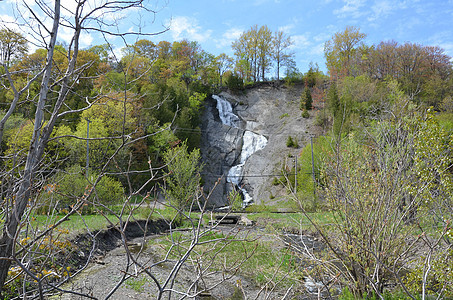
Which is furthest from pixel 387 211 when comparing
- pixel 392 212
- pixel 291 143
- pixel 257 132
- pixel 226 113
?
pixel 226 113

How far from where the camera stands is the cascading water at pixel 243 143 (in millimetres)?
33844

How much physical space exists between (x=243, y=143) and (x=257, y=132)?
3297mm

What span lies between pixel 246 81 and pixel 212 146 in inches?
698

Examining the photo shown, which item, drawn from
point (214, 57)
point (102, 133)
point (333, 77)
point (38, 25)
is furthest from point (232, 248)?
point (214, 57)

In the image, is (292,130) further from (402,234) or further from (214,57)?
(402,234)

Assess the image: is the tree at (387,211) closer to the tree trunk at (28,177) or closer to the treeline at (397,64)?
the tree trunk at (28,177)

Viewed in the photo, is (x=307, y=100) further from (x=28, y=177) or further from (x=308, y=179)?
(x=28, y=177)

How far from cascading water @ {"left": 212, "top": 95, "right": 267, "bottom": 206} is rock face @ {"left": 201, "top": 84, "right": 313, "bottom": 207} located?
1.94ft

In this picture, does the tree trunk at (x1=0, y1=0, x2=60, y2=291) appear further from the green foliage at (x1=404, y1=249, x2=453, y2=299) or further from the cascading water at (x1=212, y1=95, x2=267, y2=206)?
the cascading water at (x1=212, y1=95, x2=267, y2=206)

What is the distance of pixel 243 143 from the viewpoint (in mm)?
38500

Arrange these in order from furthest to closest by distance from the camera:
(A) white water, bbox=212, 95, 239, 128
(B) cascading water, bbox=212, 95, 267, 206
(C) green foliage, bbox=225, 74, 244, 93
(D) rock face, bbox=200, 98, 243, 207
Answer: (C) green foliage, bbox=225, 74, 244, 93, (A) white water, bbox=212, 95, 239, 128, (D) rock face, bbox=200, 98, 243, 207, (B) cascading water, bbox=212, 95, 267, 206

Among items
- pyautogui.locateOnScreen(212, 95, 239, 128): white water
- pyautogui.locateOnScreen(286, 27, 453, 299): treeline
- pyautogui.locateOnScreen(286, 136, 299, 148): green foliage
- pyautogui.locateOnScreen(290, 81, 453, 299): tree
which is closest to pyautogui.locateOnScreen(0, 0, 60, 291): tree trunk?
pyautogui.locateOnScreen(286, 27, 453, 299): treeline

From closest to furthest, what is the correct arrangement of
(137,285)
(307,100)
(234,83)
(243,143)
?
(137,285) → (243,143) → (307,100) → (234,83)

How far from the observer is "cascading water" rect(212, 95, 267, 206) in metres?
33.8
